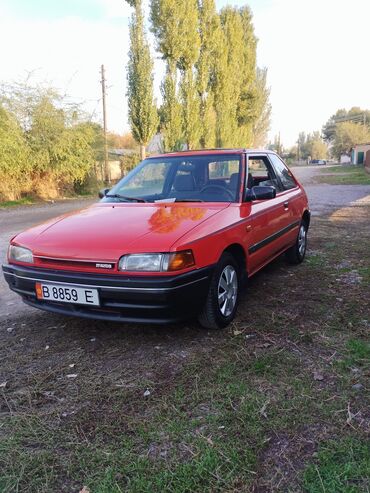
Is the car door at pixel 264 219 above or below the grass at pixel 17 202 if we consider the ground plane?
above

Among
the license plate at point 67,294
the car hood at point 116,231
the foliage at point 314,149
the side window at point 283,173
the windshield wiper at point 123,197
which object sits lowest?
the license plate at point 67,294

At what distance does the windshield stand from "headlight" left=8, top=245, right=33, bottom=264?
1.20m

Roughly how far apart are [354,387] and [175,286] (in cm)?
133

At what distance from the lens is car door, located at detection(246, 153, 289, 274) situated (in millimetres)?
3953

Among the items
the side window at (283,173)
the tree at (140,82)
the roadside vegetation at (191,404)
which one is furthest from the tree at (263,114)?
the roadside vegetation at (191,404)

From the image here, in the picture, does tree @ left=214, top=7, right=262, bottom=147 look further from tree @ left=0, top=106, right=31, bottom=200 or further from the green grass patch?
the green grass patch

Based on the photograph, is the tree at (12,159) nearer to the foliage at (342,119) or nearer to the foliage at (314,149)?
the foliage at (342,119)

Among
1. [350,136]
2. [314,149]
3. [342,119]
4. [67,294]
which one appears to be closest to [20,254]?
[67,294]

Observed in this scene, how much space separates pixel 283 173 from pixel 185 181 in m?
1.76

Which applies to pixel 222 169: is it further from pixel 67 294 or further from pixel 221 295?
pixel 67 294

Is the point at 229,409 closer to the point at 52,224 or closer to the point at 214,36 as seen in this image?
the point at 52,224

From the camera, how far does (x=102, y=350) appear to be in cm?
316

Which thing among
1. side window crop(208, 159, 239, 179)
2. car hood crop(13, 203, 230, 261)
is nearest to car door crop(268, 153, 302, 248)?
side window crop(208, 159, 239, 179)

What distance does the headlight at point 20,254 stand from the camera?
320cm
